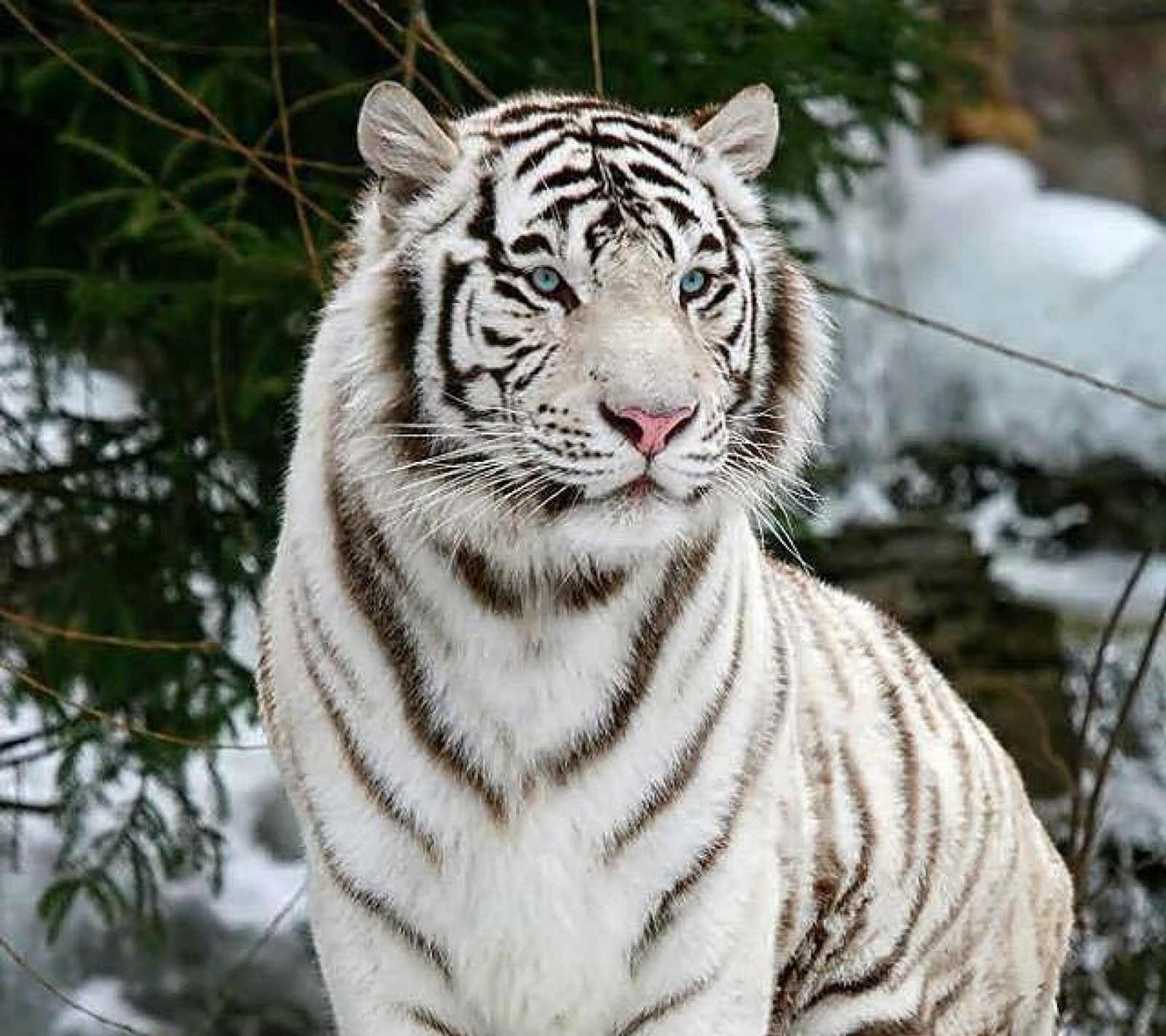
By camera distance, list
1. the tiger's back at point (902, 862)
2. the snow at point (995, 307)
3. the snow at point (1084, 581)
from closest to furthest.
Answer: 1. the tiger's back at point (902, 862)
2. the snow at point (1084, 581)
3. the snow at point (995, 307)

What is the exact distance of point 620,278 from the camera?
256 centimetres

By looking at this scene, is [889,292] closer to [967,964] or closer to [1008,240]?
[1008,240]

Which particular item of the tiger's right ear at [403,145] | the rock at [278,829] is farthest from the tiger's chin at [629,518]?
the rock at [278,829]

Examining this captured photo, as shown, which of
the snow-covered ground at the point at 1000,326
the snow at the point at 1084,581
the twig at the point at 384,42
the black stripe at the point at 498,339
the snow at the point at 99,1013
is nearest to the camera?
the black stripe at the point at 498,339

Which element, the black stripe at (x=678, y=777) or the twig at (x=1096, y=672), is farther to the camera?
the twig at (x=1096, y=672)

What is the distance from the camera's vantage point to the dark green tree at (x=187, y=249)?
4598 mm

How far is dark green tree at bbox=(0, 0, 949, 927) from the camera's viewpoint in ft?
15.1

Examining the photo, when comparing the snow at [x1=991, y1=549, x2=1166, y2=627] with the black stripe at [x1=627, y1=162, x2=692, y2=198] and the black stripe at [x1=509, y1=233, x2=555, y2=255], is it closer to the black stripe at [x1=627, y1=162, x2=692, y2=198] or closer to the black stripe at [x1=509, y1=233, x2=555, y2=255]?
the black stripe at [x1=627, y1=162, x2=692, y2=198]

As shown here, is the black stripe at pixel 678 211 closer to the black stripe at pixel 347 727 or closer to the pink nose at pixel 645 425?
the pink nose at pixel 645 425

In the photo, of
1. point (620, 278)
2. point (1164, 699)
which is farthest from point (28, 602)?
point (1164, 699)

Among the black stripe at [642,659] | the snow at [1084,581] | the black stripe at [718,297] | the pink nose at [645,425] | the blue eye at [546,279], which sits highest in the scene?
the blue eye at [546,279]

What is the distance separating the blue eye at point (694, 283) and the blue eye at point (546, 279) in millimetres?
148

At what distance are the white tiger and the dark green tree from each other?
1703mm

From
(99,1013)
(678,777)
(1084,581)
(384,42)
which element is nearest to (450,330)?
(678,777)
